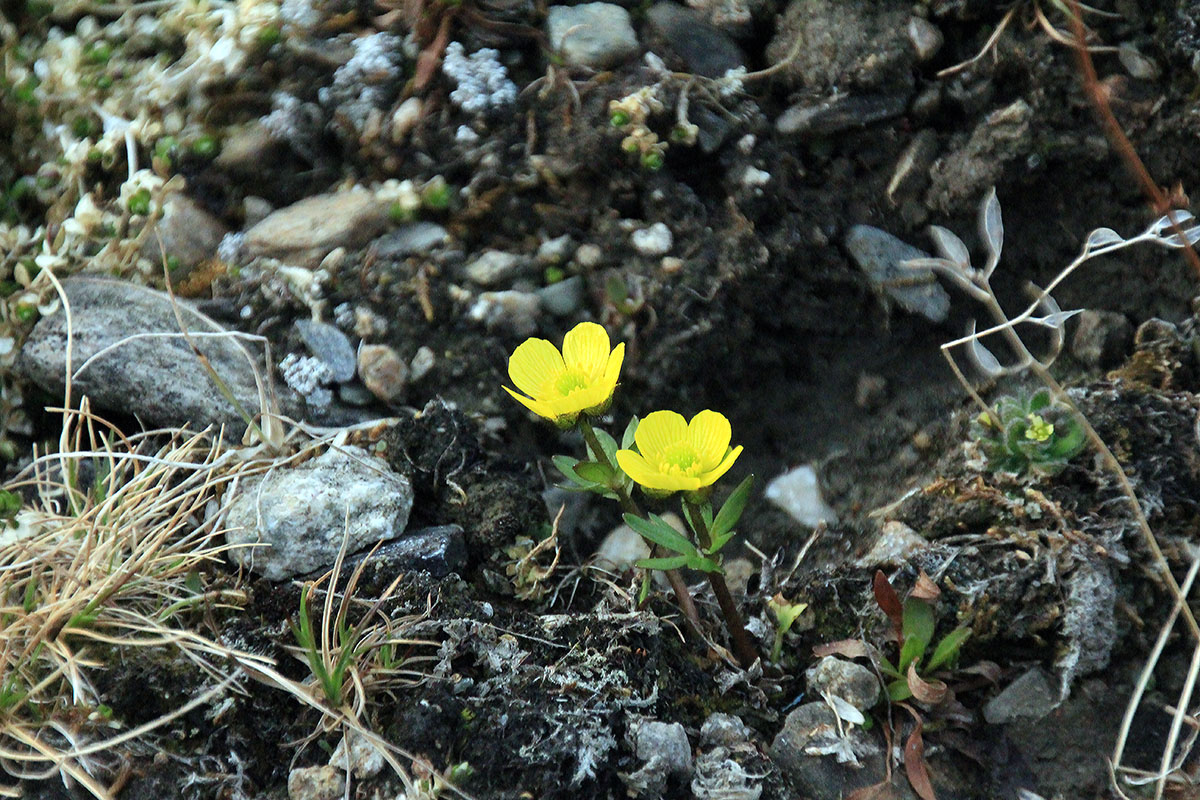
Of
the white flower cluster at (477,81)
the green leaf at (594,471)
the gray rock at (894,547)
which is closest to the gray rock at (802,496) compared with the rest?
the gray rock at (894,547)

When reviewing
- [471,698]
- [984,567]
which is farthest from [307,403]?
[984,567]

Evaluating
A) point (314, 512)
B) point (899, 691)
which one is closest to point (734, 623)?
point (899, 691)

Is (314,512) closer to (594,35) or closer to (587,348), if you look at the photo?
(587,348)

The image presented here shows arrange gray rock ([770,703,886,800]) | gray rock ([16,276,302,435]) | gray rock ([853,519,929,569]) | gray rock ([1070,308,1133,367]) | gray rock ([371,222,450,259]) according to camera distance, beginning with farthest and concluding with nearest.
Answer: gray rock ([371,222,450,259]) → gray rock ([16,276,302,435]) → gray rock ([1070,308,1133,367]) → gray rock ([853,519,929,569]) → gray rock ([770,703,886,800])

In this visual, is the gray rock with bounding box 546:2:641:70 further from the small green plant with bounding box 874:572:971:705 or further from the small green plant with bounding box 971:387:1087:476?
the small green plant with bounding box 874:572:971:705

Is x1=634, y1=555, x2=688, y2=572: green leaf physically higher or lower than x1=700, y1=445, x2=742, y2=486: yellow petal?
lower

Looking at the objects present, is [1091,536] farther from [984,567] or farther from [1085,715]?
[1085,715]

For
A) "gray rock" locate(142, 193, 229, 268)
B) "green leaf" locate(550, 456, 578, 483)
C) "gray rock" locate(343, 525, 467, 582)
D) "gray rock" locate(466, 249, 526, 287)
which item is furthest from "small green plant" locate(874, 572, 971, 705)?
"gray rock" locate(142, 193, 229, 268)
